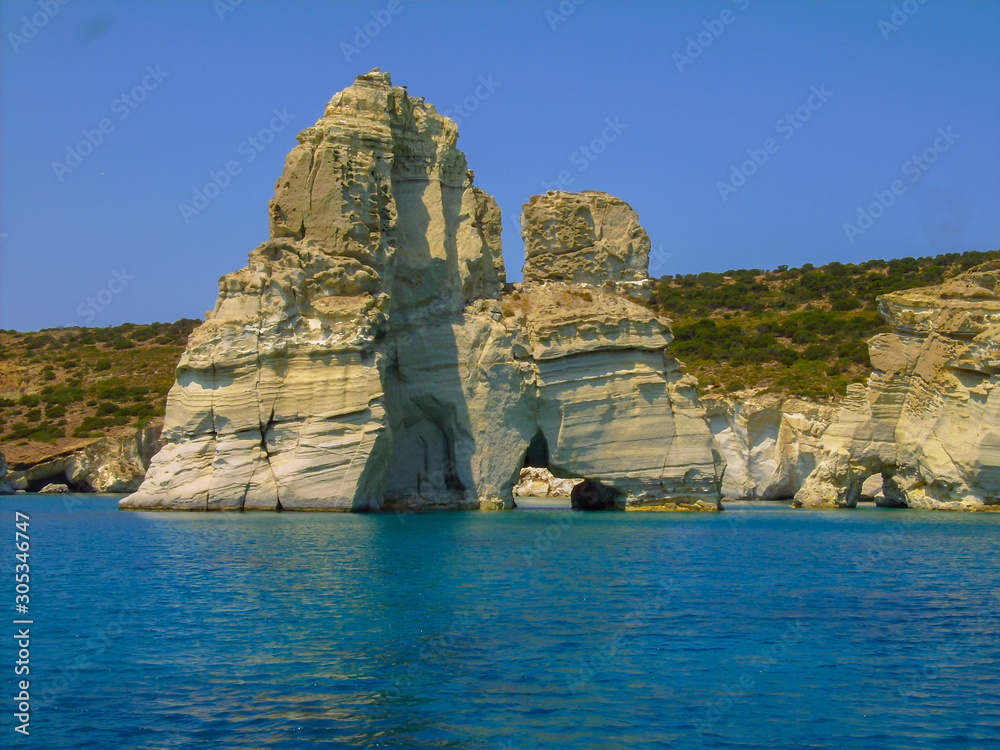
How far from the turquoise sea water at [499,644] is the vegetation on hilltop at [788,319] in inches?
1448

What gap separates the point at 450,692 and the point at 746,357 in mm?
60565

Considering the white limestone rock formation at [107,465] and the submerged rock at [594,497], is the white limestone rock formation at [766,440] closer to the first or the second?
the submerged rock at [594,497]

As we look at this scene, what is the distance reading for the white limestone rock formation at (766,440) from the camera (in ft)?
173

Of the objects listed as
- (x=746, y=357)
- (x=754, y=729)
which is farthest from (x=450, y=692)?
(x=746, y=357)

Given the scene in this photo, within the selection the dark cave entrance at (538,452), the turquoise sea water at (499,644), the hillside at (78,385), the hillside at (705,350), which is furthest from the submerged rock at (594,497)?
the hillside at (78,385)

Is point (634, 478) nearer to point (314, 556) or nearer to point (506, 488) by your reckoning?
point (506, 488)

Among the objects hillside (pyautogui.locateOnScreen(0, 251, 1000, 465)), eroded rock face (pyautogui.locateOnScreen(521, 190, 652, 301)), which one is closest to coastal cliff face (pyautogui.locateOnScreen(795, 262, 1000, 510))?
eroded rock face (pyautogui.locateOnScreen(521, 190, 652, 301))

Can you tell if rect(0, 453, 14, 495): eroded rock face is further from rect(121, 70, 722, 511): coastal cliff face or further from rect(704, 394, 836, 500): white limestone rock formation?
rect(704, 394, 836, 500): white limestone rock formation

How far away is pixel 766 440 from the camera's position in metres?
54.2

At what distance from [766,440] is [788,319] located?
26.5 metres

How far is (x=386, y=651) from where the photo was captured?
14.2 meters

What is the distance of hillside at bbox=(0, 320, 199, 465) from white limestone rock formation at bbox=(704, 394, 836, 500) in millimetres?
33855

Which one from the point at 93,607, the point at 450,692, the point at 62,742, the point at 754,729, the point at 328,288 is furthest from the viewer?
the point at 328,288

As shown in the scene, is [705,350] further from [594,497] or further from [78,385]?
[78,385]
